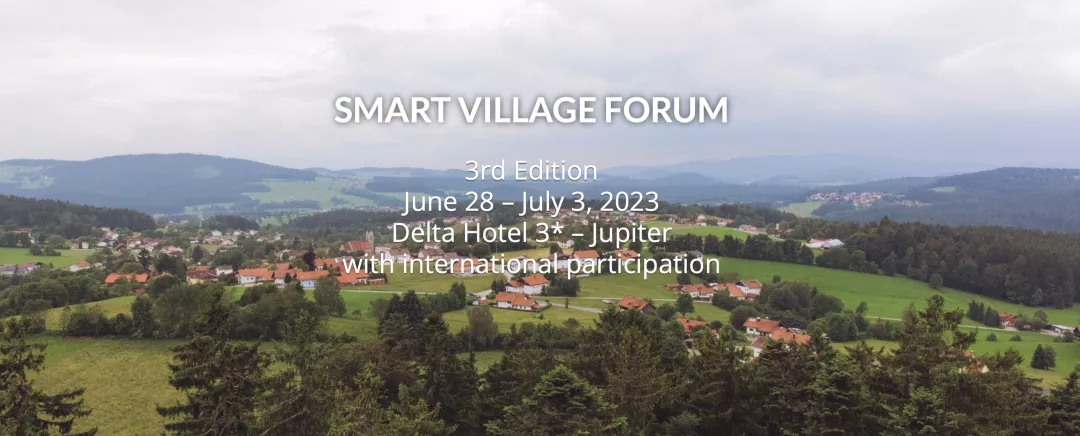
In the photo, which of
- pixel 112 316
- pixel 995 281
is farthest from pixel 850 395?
pixel 995 281

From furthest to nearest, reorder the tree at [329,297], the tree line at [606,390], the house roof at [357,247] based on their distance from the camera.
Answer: the house roof at [357,247]
the tree at [329,297]
the tree line at [606,390]

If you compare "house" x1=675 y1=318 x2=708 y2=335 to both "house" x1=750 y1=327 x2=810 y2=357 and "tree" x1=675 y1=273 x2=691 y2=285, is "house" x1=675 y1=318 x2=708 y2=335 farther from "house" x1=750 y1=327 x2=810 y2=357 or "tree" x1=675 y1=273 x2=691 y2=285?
"tree" x1=675 y1=273 x2=691 y2=285

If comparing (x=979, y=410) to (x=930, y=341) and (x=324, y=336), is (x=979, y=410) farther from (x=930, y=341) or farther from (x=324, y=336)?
(x=324, y=336)

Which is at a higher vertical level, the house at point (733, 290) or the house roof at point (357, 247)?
the house roof at point (357, 247)

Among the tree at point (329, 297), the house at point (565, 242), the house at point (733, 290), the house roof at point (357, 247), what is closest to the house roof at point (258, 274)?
the tree at point (329, 297)

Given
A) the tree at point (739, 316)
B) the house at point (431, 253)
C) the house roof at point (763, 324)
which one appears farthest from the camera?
the house at point (431, 253)

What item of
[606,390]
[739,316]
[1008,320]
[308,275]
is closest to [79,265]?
[308,275]

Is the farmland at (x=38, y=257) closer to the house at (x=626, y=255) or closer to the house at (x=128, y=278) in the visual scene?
the house at (x=128, y=278)
